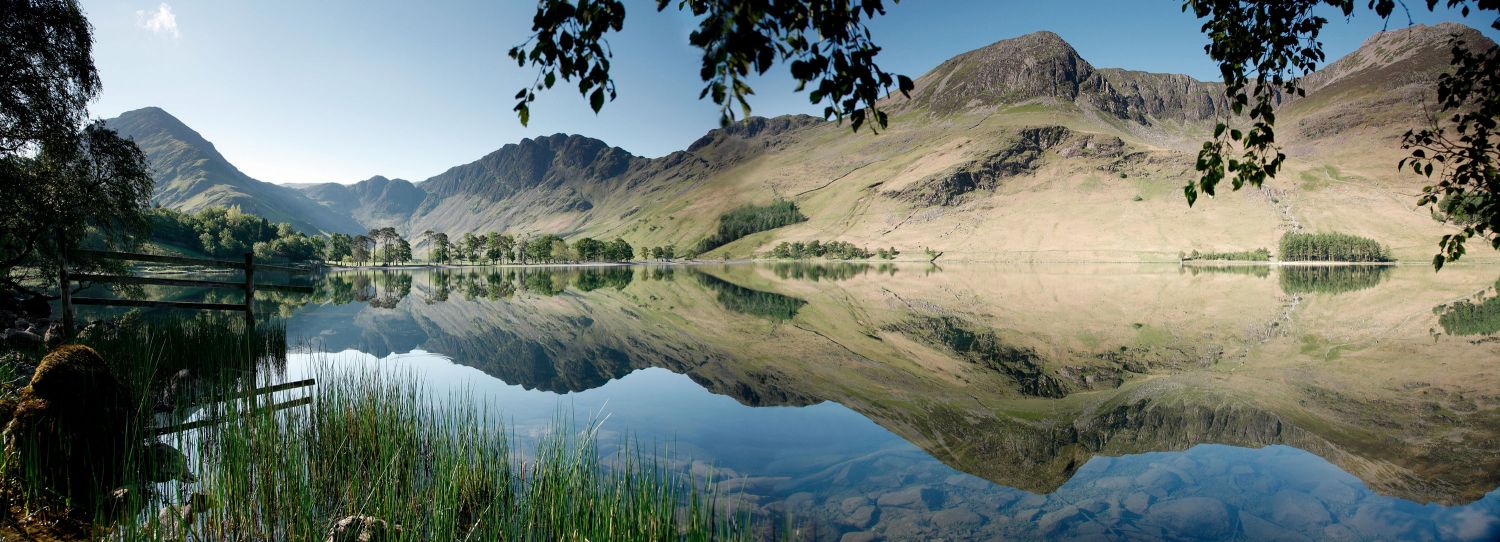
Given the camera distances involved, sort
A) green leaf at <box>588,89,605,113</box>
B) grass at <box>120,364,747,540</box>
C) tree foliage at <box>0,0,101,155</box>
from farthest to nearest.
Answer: tree foliage at <box>0,0,101,155</box>
grass at <box>120,364,747,540</box>
green leaf at <box>588,89,605,113</box>

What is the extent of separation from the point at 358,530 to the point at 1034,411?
1257 centimetres

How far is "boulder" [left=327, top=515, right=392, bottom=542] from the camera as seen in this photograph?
491 cm

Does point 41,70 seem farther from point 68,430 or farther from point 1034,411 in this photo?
point 1034,411

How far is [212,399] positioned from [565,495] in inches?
273

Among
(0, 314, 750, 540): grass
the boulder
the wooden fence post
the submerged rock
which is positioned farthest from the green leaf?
the wooden fence post

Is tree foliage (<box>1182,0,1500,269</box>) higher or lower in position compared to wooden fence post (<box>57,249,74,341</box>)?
higher

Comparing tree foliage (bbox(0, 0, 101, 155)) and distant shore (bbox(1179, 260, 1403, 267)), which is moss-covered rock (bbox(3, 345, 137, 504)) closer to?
tree foliage (bbox(0, 0, 101, 155))

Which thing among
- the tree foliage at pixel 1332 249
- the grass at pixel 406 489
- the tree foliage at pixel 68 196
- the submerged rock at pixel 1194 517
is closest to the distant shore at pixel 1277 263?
the tree foliage at pixel 1332 249

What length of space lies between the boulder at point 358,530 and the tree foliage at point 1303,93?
7670 millimetres

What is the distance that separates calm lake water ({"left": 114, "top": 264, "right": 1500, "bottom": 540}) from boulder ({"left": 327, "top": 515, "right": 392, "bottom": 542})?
12.9ft

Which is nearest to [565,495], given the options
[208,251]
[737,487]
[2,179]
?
[737,487]

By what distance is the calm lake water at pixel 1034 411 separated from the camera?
25.2ft

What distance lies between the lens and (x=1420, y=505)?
7.53 m

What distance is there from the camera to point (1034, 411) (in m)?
12.6
